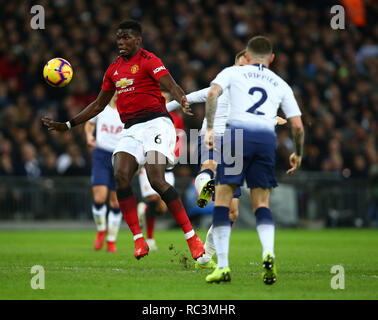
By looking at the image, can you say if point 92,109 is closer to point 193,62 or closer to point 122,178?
point 122,178

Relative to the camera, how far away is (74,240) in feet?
49.0

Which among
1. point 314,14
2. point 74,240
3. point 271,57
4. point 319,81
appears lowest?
point 74,240

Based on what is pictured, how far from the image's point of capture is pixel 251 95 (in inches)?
290

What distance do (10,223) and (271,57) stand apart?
12849 millimetres

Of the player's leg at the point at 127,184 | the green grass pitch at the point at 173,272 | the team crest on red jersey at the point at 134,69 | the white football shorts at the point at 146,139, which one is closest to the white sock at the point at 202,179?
the white football shorts at the point at 146,139

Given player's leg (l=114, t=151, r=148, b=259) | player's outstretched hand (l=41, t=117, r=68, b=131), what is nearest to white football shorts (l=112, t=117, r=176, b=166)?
player's leg (l=114, t=151, r=148, b=259)

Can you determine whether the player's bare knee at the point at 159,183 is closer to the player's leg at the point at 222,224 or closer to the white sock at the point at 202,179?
the white sock at the point at 202,179

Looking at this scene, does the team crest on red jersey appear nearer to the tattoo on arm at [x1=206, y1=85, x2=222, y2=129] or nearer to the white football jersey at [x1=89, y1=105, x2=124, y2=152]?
the tattoo on arm at [x1=206, y1=85, x2=222, y2=129]

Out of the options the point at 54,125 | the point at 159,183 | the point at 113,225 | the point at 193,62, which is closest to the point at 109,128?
the point at 113,225

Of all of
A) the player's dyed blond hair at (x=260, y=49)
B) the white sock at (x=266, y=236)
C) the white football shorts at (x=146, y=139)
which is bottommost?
the white sock at (x=266, y=236)

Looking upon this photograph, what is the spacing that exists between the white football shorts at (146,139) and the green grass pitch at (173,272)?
A: 118 cm

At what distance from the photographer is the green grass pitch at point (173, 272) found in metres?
6.52
